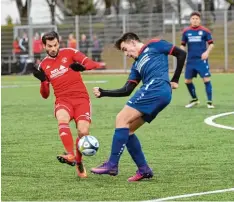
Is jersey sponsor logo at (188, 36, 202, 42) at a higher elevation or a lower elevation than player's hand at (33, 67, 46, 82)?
lower

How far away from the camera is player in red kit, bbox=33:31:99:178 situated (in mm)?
10984

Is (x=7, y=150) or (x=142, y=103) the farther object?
(x=7, y=150)

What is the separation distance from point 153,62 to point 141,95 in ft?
1.35

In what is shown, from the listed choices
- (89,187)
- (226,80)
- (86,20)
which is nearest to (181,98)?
(226,80)

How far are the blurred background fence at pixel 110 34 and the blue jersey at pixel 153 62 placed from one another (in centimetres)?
3200

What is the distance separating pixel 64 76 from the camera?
37.5 ft

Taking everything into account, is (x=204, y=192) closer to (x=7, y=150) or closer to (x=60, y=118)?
(x=60, y=118)

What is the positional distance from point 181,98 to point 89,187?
14483 millimetres

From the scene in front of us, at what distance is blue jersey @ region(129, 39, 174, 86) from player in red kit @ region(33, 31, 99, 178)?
0.93 m

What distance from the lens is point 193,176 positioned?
1026cm

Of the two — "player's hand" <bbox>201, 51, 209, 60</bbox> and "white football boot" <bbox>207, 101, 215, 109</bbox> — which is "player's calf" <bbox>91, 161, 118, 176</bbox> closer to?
"player's hand" <bbox>201, 51, 209, 60</bbox>

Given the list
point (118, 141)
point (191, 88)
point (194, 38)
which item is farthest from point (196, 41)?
point (118, 141)

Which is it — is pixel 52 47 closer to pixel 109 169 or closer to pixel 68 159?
pixel 68 159

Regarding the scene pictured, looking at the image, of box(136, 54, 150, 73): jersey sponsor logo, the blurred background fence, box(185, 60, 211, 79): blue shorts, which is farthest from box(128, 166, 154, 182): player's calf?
the blurred background fence
